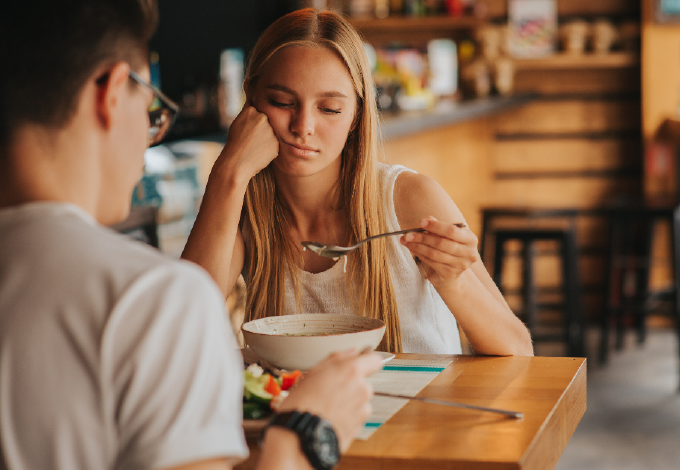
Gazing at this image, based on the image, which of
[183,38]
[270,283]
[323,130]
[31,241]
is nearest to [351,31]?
[323,130]

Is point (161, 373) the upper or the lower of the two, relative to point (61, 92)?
lower

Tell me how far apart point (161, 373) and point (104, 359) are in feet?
0.15

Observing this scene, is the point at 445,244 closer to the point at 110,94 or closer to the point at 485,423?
the point at 485,423

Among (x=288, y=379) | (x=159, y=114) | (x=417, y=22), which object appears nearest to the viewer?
(x=159, y=114)

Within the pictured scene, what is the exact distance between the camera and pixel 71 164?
0.70 m

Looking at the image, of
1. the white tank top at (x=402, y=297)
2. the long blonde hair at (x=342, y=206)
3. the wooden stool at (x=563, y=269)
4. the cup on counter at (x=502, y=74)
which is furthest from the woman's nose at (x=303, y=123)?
the cup on counter at (x=502, y=74)

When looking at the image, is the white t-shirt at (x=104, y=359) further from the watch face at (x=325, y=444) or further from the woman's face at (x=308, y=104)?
the woman's face at (x=308, y=104)

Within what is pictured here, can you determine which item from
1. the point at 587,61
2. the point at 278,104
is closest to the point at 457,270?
the point at 278,104

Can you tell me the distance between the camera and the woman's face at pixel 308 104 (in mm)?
1594

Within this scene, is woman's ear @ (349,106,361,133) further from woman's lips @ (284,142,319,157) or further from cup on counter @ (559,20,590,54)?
cup on counter @ (559,20,590,54)

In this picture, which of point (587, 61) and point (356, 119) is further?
point (587, 61)

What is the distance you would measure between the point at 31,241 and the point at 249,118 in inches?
40.9

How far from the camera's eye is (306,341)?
1208 millimetres

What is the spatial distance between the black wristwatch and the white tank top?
0.85m
